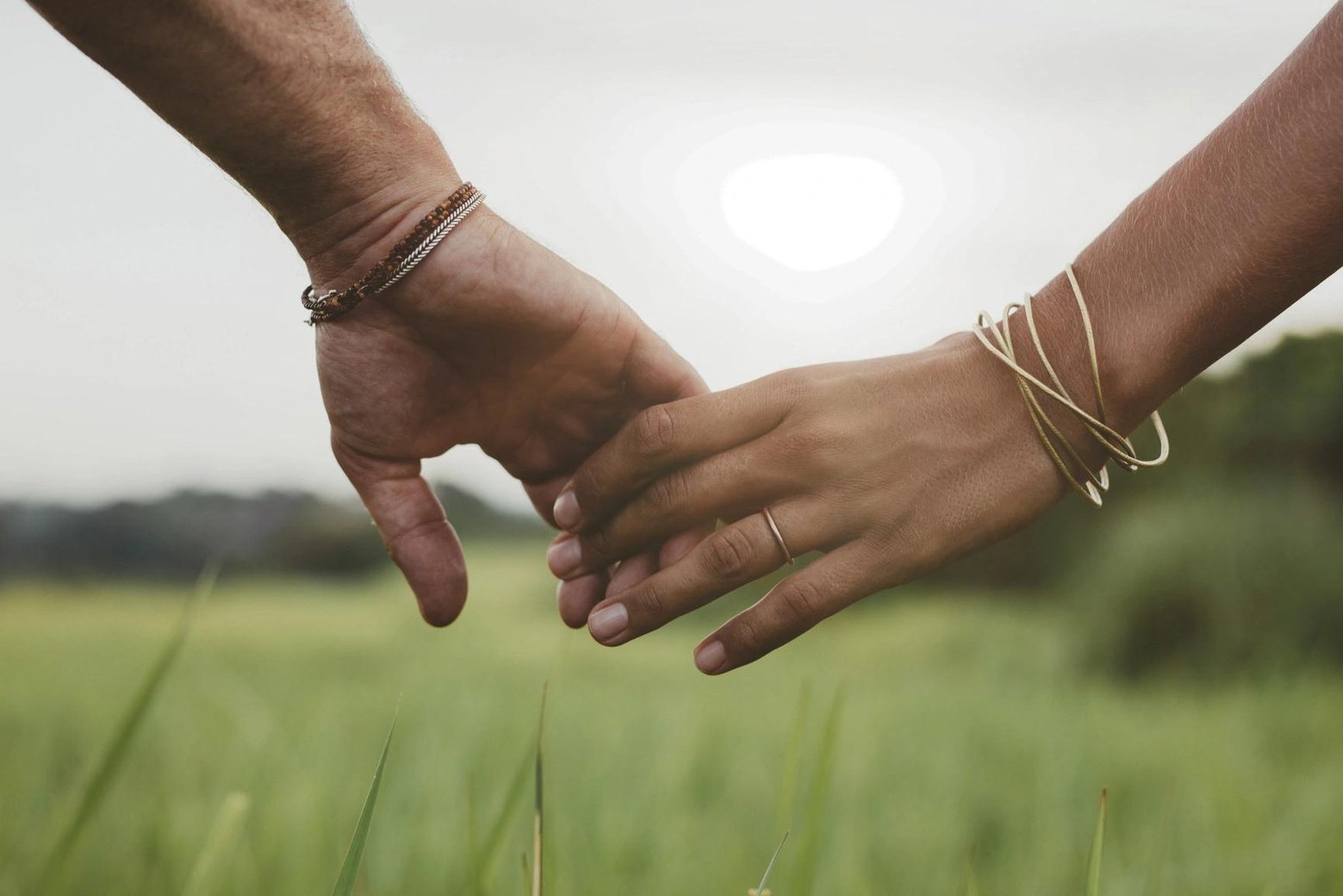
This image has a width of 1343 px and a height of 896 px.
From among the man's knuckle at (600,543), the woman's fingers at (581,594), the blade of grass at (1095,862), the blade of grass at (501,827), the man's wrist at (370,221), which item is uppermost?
the man's wrist at (370,221)

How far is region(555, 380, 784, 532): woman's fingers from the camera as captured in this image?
46.5 inches

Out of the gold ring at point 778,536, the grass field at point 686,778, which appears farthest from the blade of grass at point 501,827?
the gold ring at point 778,536

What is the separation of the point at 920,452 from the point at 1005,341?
16 centimetres

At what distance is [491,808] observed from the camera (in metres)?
1.58

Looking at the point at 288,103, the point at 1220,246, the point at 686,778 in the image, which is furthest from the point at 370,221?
the point at 686,778

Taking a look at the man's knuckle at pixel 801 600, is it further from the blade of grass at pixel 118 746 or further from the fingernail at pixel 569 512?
the blade of grass at pixel 118 746

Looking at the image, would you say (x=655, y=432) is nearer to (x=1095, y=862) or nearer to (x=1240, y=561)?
(x=1095, y=862)

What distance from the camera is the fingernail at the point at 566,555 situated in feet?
4.47

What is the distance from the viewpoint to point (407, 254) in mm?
1209

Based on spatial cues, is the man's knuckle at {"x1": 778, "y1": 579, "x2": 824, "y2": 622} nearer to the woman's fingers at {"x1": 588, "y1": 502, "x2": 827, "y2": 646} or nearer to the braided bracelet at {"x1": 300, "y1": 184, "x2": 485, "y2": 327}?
the woman's fingers at {"x1": 588, "y1": 502, "x2": 827, "y2": 646}

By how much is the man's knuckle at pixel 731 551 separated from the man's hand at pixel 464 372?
22 centimetres

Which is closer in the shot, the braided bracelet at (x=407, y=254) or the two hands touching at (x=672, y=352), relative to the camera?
the two hands touching at (x=672, y=352)

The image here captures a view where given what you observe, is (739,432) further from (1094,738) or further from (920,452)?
(1094,738)

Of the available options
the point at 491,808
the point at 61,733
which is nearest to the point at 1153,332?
the point at 491,808
